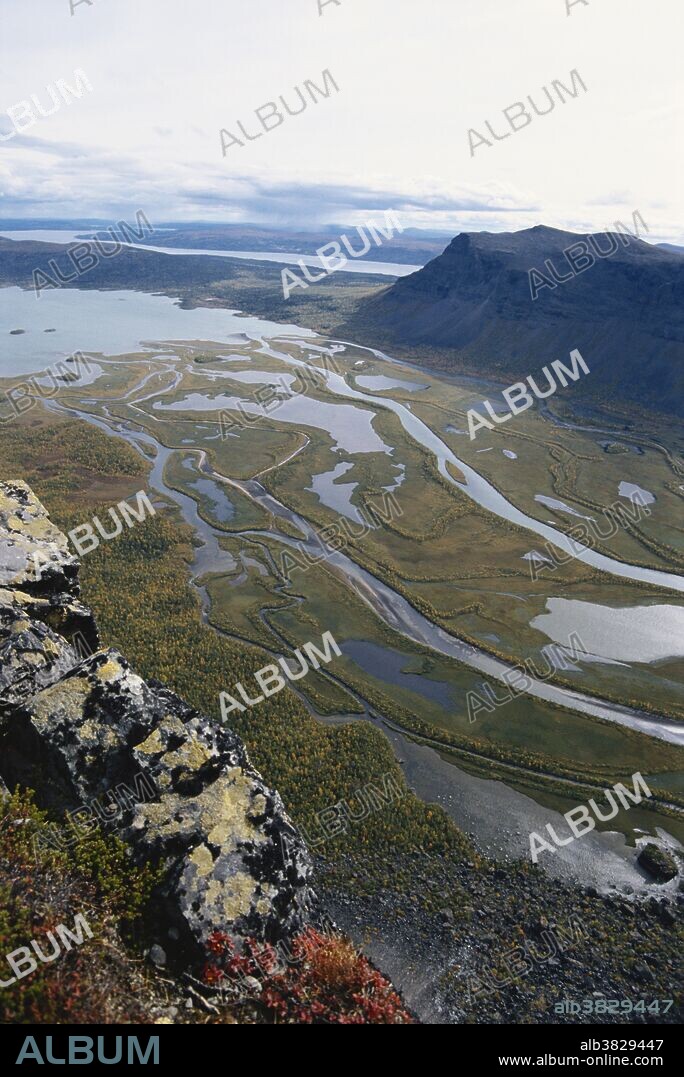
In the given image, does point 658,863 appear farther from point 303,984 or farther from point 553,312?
point 553,312

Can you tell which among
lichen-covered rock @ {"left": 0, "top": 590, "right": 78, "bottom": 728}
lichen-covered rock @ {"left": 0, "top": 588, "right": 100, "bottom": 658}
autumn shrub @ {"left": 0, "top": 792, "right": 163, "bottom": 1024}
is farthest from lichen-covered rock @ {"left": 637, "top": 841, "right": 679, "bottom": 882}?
lichen-covered rock @ {"left": 0, "top": 588, "right": 100, "bottom": 658}

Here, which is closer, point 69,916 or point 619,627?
point 69,916

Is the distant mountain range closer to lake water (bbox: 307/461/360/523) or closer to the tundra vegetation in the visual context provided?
lake water (bbox: 307/461/360/523)

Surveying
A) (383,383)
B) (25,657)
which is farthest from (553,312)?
(25,657)

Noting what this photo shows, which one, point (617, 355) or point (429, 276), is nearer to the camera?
point (617, 355)

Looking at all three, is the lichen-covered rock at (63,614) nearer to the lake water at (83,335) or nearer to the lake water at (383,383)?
the lake water at (383,383)
